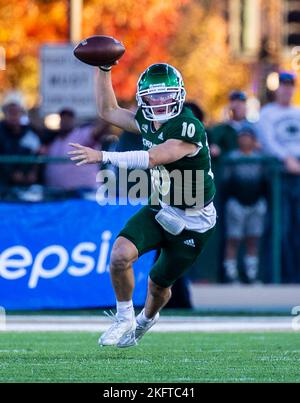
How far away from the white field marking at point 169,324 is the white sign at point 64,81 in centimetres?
400

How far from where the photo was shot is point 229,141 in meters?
14.4

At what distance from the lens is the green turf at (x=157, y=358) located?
25.5 ft

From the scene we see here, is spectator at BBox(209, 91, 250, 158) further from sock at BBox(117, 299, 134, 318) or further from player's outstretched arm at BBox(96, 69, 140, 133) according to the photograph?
sock at BBox(117, 299, 134, 318)

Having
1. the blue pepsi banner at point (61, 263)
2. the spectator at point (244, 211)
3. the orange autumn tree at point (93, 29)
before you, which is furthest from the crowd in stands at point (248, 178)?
the orange autumn tree at point (93, 29)

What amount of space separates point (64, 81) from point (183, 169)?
707 centimetres

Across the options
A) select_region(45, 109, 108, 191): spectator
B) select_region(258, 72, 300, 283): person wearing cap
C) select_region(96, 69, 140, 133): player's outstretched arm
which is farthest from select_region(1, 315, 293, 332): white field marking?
select_region(96, 69, 140, 133): player's outstretched arm

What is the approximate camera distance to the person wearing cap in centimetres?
1408

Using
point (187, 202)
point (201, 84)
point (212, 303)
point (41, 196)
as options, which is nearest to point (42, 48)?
point (41, 196)

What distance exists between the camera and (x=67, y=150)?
14.5 metres

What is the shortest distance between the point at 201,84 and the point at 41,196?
23.0m

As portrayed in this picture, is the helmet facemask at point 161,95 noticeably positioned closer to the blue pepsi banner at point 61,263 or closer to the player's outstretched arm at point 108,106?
the player's outstretched arm at point 108,106

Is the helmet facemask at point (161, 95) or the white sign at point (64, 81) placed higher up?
the white sign at point (64, 81)
